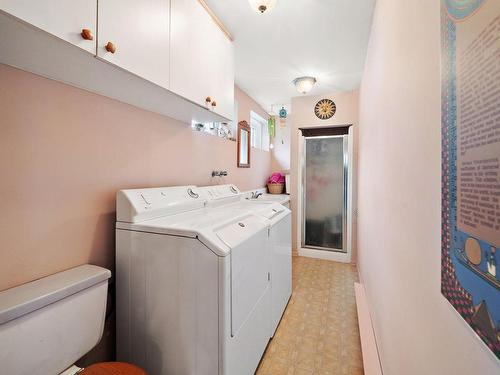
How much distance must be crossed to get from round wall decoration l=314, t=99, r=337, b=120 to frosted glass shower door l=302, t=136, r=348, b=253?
330mm

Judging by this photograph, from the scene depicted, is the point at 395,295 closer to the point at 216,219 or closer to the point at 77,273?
the point at 216,219

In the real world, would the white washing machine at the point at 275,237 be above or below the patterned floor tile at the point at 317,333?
above

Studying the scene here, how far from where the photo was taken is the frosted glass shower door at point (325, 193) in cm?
356

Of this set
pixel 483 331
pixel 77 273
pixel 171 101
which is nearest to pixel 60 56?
pixel 171 101

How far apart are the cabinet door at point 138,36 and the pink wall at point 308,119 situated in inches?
105

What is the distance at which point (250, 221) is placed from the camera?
1615 millimetres

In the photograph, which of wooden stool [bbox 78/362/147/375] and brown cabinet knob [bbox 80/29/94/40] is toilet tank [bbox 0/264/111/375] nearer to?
wooden stool [bbox 78/362/147/375]

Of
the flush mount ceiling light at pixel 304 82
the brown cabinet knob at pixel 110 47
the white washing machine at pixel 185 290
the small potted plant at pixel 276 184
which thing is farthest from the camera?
the small potted plant at pixel 276 184

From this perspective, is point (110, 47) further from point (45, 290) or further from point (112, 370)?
point (112, 370)

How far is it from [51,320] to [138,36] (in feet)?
4.44

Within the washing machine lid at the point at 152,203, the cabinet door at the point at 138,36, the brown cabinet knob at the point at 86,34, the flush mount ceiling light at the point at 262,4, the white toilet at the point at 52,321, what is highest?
the flush mount ceiling light at the point at 262,4

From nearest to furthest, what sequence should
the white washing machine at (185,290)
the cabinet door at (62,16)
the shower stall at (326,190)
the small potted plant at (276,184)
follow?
1. the cabinet door at (62,16)
2. the white washing machine at (185,290)
3. the shower stall at (326,190)
4. the small potted plant at (276,184)

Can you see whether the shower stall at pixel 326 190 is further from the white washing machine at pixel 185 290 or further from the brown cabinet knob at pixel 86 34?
the brown cabinet knob at pixel 86 34

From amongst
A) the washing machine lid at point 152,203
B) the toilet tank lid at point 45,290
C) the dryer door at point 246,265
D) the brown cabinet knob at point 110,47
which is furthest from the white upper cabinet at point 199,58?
the toilet tank lid at point 45,290
